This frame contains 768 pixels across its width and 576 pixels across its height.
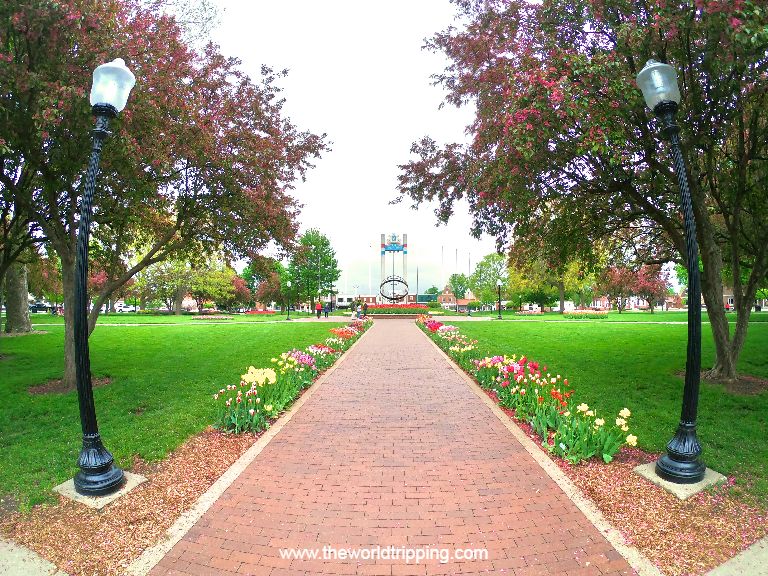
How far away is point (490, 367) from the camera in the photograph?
8.96 meters

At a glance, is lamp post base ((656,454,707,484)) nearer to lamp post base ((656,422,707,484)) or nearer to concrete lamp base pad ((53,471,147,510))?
lamp post base ((656,422,707,484))

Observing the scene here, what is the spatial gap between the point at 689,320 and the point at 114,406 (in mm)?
8189

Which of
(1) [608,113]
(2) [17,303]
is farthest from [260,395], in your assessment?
(2) [17,303]

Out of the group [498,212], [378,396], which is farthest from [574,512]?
[498,212]

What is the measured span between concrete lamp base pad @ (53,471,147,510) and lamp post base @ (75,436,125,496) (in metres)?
0.04

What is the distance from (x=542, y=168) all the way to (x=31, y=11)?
315 inches

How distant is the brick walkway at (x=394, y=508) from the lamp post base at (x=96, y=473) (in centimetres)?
110

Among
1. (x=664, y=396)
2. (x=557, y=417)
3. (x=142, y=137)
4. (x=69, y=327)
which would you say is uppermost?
(x=142, y=137)

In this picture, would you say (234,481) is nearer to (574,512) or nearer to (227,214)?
(574,512)

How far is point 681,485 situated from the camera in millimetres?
4309

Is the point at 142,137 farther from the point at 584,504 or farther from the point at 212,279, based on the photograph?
the point at 212,279

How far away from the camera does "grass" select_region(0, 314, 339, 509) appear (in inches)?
196

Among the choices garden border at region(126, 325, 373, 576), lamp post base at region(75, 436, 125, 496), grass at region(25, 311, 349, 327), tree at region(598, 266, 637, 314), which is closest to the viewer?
garden border at region(126, 325, 373, 576)

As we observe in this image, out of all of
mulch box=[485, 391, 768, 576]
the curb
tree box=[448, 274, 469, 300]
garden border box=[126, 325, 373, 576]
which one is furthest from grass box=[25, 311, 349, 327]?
tree box=[448, 274, 469, 300]
